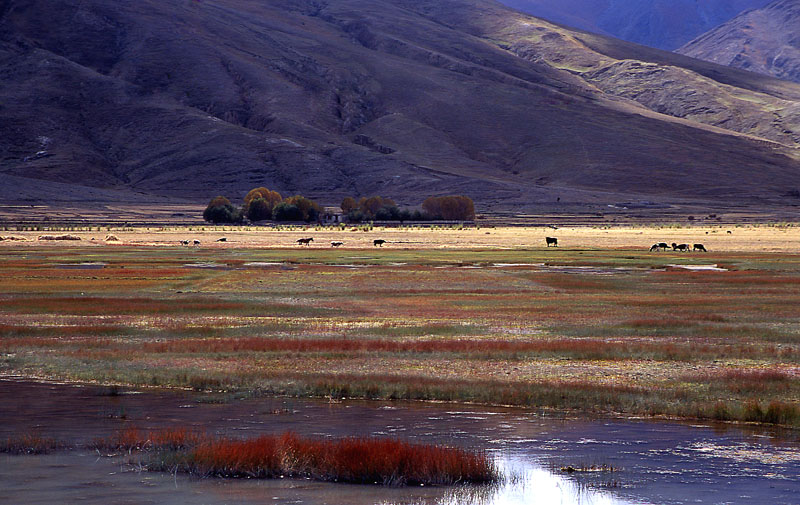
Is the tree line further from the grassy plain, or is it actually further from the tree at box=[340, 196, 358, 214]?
the grassy plain

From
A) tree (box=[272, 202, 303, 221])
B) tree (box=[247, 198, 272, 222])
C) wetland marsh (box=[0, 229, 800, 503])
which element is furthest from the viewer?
tree (box=[247, 198, 272, 222])

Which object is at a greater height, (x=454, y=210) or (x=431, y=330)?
(x=454, y=210)

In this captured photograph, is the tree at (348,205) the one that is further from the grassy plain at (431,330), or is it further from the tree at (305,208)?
the grassy plain at (431,330)

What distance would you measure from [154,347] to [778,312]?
2303 centimetres

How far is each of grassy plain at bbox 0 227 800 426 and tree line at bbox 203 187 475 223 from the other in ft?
290

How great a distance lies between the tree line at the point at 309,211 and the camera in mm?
154000

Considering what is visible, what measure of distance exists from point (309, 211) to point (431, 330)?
12972 centimetres

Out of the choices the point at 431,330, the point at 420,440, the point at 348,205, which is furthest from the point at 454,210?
the point at 420,440

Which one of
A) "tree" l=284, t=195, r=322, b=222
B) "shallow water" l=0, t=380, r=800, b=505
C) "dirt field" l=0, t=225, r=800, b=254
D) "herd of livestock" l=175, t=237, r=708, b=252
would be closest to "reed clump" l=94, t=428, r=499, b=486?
"shallow water" l=0, t=380, r=800, b=505

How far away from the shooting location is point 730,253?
78312 mm

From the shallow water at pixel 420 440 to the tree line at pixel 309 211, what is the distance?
132m

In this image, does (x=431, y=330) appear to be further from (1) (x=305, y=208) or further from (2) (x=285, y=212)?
(1) (x=305, y=208)

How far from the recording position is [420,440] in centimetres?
1744

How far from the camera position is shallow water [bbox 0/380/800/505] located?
14.2 m
